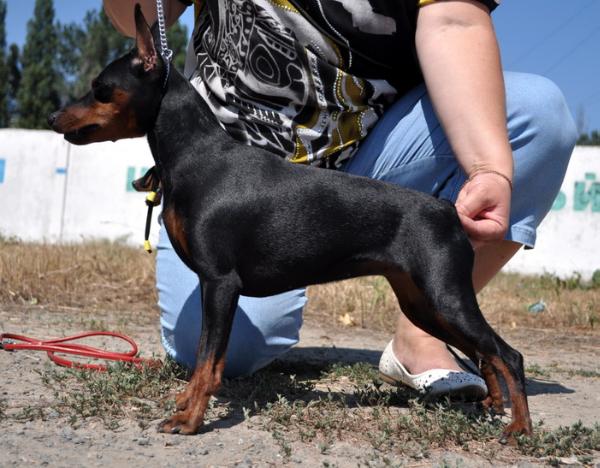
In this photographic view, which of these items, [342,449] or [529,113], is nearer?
[342,449]

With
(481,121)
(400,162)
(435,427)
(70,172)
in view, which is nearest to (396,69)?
(400,162)

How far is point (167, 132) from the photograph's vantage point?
2.40m

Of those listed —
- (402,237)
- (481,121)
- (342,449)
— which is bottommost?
(342,449)

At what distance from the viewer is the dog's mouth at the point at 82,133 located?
232 cm

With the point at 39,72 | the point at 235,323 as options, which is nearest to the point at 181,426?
the point at 235,323

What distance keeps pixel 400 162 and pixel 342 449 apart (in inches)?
52.5

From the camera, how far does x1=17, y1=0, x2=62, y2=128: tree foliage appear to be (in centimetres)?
3428

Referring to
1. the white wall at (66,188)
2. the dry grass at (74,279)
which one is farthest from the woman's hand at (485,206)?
the white wall at (66,188)

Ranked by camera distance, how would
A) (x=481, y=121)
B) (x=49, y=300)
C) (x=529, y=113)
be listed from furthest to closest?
(x=49, y=300) → (x=529, y=113) → (x=481, y=121)

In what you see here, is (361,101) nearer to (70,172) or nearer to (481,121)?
(481,121)

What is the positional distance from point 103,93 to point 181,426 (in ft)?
3.37

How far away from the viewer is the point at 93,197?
460 inches

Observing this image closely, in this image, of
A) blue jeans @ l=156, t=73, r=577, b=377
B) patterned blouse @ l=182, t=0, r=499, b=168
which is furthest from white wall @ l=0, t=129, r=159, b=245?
patterned blouse @ l=182, t=0, r=499, b=168

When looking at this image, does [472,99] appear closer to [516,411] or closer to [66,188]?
[516,411]
